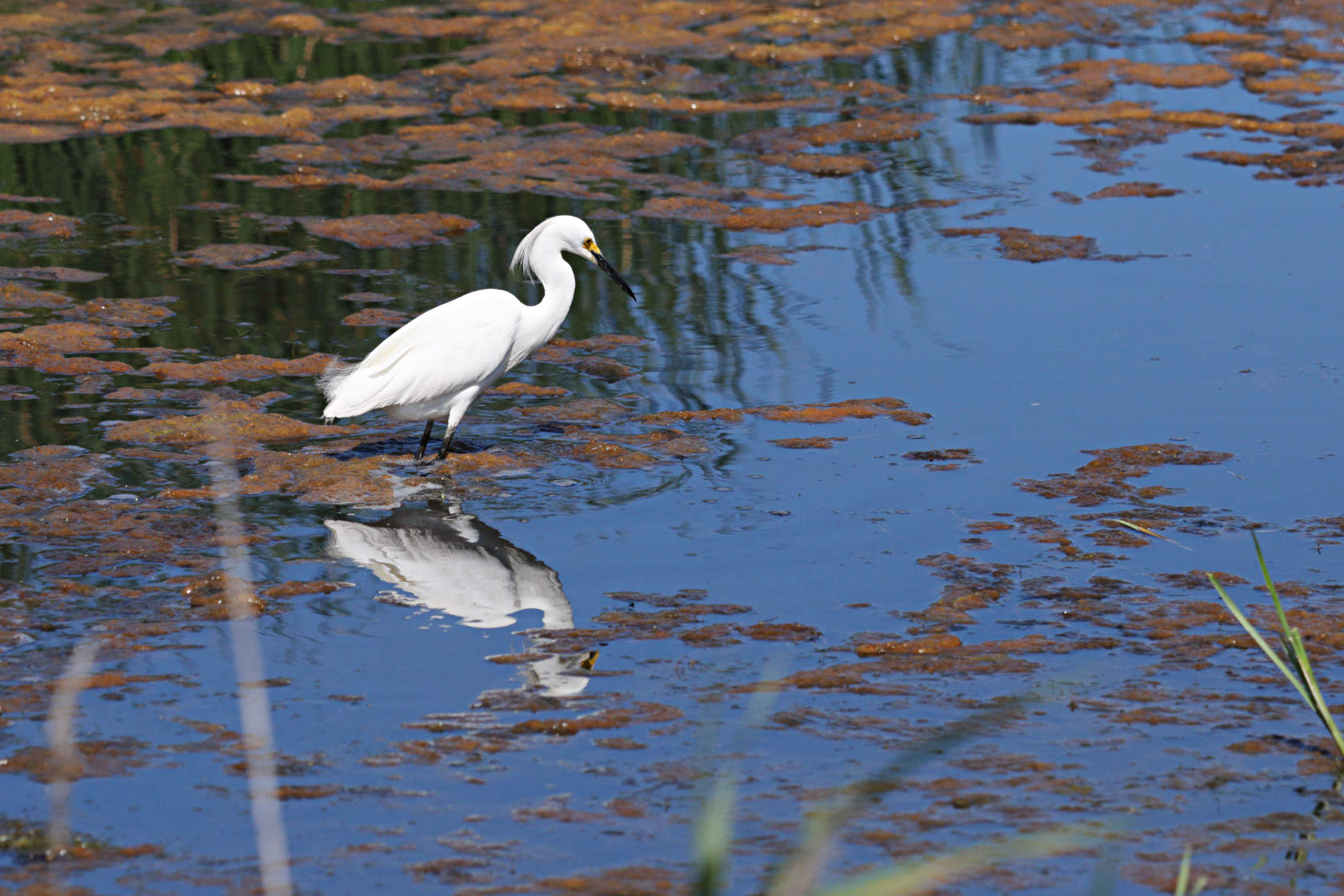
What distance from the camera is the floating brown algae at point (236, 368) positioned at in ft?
20.9

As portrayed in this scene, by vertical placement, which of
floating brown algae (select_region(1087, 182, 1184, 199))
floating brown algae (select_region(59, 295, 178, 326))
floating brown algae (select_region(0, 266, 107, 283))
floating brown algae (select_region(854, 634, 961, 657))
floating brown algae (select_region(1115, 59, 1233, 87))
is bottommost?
floating brown algae (select_region(854, 634, 961, 657))

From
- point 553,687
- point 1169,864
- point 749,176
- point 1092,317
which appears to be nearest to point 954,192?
point 749,176

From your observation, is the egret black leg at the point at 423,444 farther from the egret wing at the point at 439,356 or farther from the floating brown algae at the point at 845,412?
the floating brown algae at the point at 845,412

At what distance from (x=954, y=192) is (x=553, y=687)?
5495 mm

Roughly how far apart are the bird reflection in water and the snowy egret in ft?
1.66

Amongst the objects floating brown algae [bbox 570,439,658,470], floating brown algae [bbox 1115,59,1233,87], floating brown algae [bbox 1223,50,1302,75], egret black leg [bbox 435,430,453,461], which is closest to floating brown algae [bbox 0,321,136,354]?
egret black leg [bbox 435,430,453,461]

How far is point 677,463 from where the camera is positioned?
561 cm

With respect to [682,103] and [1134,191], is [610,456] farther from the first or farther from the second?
[682,103]

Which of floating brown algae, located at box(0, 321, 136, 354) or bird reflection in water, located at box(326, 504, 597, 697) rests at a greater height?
floating brown algae, located at box(0, 321, 136, 354)

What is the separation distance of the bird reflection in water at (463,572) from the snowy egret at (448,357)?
51cm

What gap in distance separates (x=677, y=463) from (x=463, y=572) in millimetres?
1125

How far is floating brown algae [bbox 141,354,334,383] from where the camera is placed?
251 inches

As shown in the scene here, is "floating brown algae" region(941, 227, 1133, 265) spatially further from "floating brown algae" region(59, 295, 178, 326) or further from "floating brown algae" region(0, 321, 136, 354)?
"floating brown algae" region(0, 321, 136, 354)

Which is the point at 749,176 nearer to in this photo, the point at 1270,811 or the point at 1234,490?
the point at 1234,490
